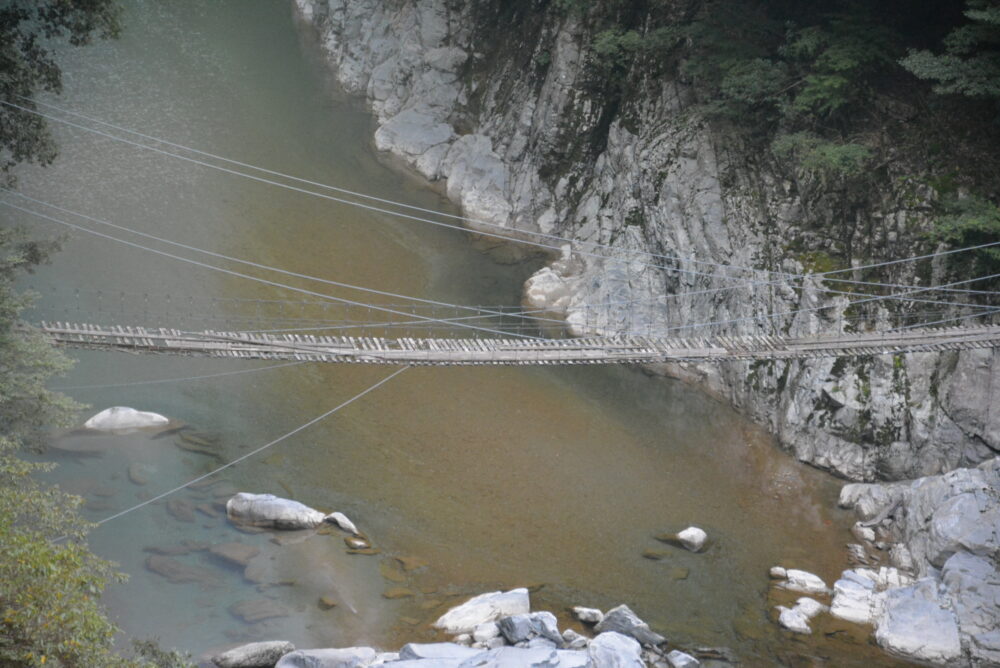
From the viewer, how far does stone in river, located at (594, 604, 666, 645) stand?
8.84 m

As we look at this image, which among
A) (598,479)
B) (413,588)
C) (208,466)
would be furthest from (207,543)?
(598,479)

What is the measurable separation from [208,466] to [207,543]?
4.96ft

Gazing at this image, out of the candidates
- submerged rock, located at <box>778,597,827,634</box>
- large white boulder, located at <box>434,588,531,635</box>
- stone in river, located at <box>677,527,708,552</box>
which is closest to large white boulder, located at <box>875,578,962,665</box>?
submerged rock, located at <box>778,597,827,634</box>

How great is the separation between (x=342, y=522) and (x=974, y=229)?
920 centimetres

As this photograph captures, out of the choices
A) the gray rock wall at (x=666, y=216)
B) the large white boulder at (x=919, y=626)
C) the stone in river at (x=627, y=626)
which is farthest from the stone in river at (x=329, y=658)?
the gray rock wall at (x=666, y=216)

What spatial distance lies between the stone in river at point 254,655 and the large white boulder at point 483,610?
1669 millimetres

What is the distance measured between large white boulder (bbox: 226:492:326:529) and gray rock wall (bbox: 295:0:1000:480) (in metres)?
6.34

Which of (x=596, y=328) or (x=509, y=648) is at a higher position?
(x=596, y=328)

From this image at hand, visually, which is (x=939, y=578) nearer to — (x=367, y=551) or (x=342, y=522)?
(x=367, y=551)

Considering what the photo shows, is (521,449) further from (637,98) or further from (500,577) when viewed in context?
(637,98)

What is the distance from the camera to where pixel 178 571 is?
9016 millimetres

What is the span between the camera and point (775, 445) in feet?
42.4

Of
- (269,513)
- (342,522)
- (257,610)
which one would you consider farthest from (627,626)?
(269,513)

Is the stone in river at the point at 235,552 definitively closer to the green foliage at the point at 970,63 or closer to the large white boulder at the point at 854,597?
the large white boulder at the point at 854,597
